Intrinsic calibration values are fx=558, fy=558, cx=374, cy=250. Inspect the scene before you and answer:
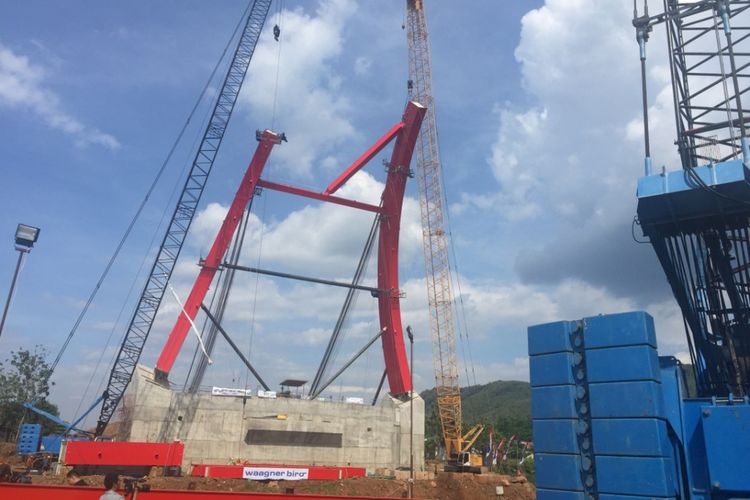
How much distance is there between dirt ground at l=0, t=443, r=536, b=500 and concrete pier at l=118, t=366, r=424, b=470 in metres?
6.25

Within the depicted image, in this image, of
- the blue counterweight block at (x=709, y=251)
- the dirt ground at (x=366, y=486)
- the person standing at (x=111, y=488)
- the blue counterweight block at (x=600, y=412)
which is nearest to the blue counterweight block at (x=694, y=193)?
the blue counterweight block at (x=709, y=251)

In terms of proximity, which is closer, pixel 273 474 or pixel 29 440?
pixel 273 474

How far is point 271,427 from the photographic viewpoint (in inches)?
1603

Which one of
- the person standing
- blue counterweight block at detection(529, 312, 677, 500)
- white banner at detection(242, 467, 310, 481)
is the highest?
blue counterweight block at detection(529, 312, 677, 500)

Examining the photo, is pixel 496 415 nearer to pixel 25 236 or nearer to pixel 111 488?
pixel 25 236

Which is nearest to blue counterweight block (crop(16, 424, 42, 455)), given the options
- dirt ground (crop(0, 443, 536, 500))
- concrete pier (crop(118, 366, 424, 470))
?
dirt ground (crop(0, 443, 536, 500))

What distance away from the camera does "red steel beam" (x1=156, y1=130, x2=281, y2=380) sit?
38812 mm

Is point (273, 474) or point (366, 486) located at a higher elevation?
point (273, 474)

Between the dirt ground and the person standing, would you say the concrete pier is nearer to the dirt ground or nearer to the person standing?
the dirt ground

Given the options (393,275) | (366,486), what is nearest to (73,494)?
(366,486)

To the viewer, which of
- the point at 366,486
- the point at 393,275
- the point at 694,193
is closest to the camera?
the point at 694,193

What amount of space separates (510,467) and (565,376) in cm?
6035

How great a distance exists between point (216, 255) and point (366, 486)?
19.0m

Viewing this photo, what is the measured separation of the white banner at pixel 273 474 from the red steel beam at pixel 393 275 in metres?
12.7
